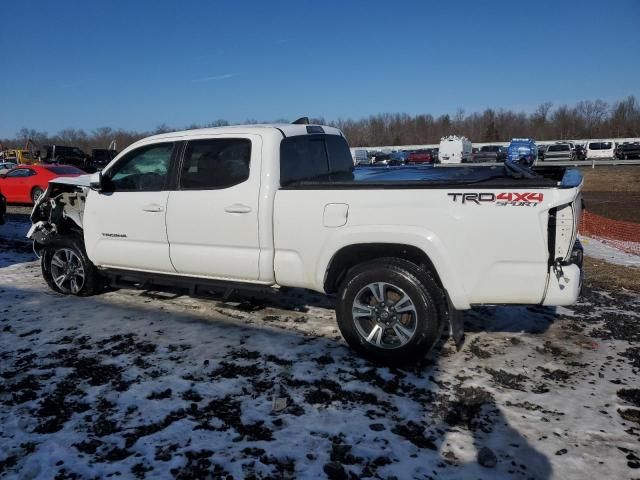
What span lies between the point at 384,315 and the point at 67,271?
13.6 feet

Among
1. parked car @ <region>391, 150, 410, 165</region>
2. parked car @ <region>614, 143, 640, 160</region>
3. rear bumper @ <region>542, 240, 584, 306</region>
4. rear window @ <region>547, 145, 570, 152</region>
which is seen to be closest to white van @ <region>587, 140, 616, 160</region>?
parked car @ <region>614, 143, 640, 160</region>

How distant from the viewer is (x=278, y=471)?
2.77 m

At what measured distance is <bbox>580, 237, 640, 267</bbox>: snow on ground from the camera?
8.39 m

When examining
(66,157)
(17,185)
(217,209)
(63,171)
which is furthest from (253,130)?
(66,157)

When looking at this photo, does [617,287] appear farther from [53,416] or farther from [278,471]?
[53,416]

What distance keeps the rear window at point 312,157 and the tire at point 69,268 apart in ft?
9.40

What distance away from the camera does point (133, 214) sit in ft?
17.0

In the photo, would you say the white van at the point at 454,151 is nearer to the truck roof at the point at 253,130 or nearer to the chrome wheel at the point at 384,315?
the truck roof at the point at 253,130

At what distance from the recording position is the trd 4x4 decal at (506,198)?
3.43m

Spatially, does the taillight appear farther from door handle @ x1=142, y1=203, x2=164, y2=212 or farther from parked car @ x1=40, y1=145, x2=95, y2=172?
parked car @ x1=40, y1=145, x2=95, y2=172

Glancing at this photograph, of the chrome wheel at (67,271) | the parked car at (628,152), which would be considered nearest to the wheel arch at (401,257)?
the chrome wheel at (67,271)

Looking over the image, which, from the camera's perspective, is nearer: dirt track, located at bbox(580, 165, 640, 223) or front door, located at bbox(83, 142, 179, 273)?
front door, located at bbox(83, 142, 179, 273)

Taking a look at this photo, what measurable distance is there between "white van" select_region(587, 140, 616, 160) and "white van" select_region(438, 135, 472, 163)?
11083 mm

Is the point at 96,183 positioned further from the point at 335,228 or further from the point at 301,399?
the point at 301,399
